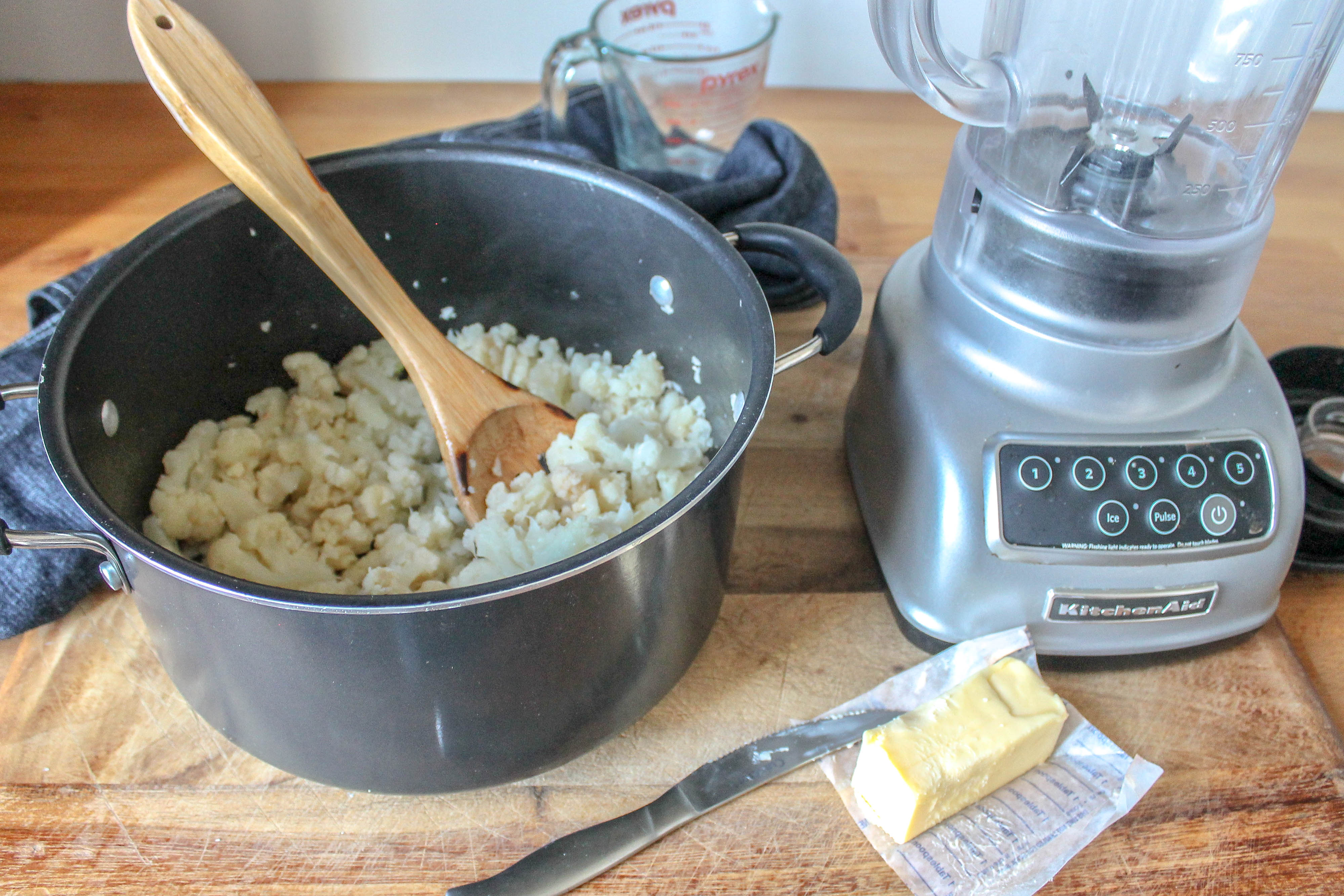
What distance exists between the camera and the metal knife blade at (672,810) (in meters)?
0.66

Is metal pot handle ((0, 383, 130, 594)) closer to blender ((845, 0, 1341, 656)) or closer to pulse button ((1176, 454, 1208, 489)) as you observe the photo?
blender ((845, 0, 1341, 656))

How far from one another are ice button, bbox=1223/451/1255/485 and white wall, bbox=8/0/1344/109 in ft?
2.79

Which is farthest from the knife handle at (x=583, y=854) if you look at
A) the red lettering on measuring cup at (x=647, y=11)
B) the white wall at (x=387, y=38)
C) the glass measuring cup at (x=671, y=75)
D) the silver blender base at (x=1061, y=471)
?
the white wall at (x=387, y=38)

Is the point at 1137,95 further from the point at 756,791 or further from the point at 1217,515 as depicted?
the point at 756,791

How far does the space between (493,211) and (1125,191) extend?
546mm

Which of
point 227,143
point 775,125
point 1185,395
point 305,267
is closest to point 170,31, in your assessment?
point 227,143

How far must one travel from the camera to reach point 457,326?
3.32ft

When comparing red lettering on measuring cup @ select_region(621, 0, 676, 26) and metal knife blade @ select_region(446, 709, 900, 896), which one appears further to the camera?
red lettering on measuring cup @ select_region(621, 0, 676, 26)

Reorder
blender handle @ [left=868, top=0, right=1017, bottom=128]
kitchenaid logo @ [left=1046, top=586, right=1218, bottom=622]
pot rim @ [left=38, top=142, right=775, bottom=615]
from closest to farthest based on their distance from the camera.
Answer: pot rim @ [left=38, top=142, right=775, bottom=615] → blender handle @ [left=868, top=0, right=1017, bottom=128] → kitchenaid logo @ [left=1046, top=586, right=1218, bottom=622]

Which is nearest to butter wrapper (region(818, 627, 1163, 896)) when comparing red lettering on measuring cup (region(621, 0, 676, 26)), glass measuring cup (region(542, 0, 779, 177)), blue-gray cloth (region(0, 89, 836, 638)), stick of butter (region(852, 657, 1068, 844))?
stick of butter (region(852, 657, 1068, 844))

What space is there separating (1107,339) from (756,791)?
43cm

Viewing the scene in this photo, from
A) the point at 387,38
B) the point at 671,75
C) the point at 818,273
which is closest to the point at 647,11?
the point at 671,75

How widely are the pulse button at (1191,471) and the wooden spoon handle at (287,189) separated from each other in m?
0.55

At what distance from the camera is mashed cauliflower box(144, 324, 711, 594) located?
789mm
